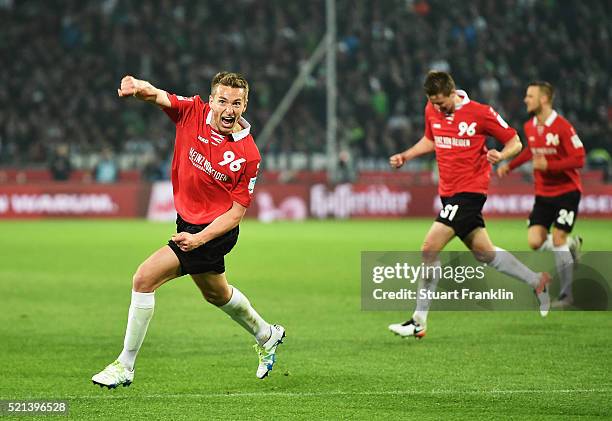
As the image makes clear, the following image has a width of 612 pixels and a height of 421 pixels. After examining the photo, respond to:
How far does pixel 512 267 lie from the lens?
1078 cm

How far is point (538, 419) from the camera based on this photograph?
650 cm

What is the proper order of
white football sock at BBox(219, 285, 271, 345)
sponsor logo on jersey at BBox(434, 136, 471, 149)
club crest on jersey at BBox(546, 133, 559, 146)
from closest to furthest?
white football sock at BBox(219, 285, 271, 345), sponsor logo on jersey at BBox(434, 136, 471, 149), club crest on jersey at BBox(546, 133, 559, 146)

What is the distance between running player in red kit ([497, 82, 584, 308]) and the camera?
1200 centimetres

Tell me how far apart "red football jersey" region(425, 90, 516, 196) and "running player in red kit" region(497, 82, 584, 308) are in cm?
174

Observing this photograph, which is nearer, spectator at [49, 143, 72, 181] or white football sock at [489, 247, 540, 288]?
white football sock at [489, 247, 540, 288]

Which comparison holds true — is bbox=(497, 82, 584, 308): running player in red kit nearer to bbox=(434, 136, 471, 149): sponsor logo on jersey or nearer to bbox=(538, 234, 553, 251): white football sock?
bbox=(538, 234, 553, 251): white football sock

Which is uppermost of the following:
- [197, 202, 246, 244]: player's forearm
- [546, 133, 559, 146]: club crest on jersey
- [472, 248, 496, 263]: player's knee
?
[546, 133, 559, 146]: club crest on jersey

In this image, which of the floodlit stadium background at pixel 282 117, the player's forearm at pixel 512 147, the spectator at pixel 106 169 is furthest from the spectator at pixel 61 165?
the player's forearm at pixel 512 147

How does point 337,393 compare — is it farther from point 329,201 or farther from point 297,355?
point 329,201

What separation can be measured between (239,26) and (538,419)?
28.0 meters

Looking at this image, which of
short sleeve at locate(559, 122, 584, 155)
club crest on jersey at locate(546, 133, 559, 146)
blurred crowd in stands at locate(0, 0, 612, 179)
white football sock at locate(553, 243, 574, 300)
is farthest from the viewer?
blurred crowd in stands at locate(0, 0, 612, 179)

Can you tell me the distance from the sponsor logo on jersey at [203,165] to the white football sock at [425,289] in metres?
3.12

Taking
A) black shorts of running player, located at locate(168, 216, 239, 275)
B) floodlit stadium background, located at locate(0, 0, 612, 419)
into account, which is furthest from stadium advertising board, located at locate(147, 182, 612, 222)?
black shorts of running player, located at locate(168, 216, 239, 275)

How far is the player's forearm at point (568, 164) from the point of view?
11.9 metres
